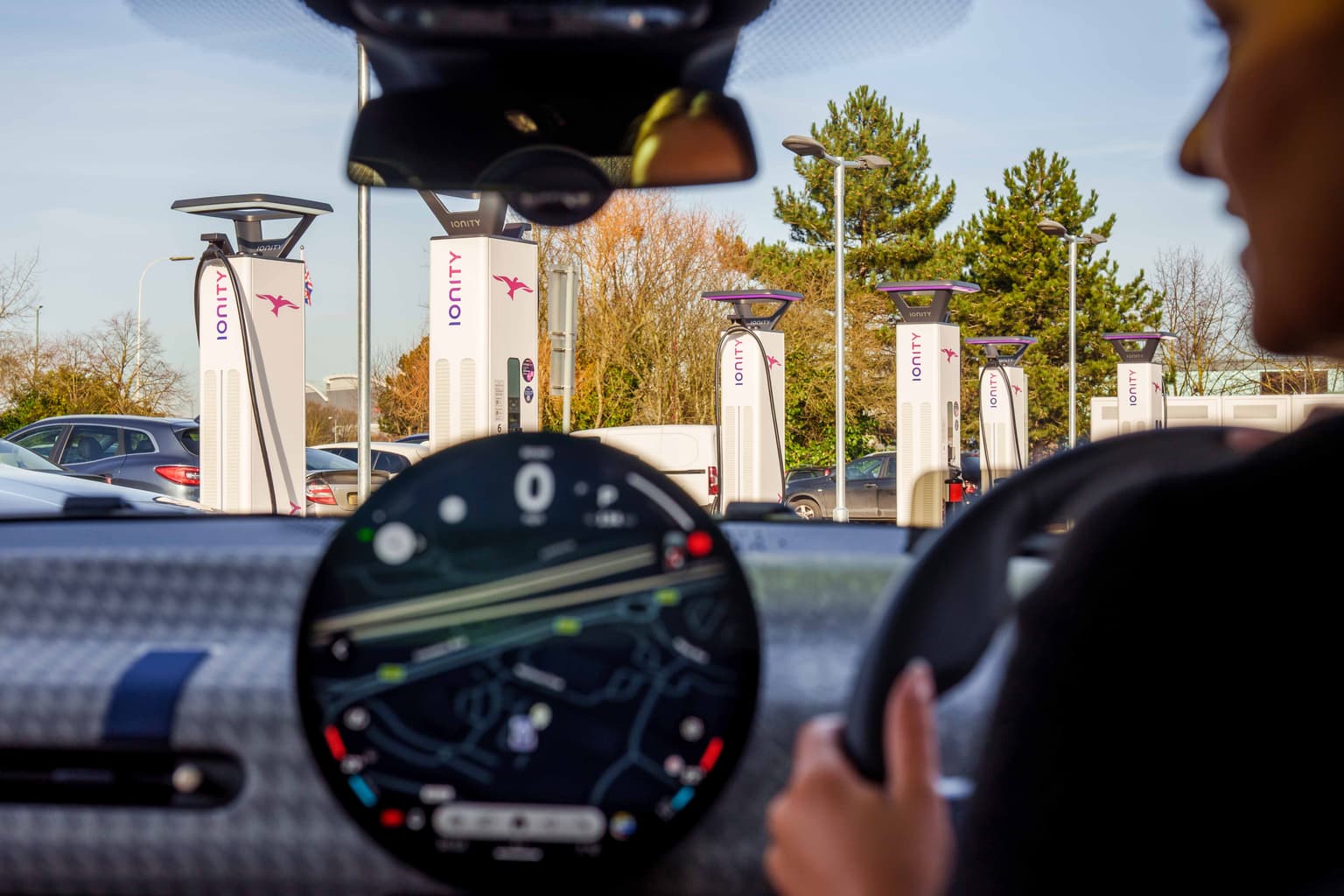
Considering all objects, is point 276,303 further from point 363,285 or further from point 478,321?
point 363,285

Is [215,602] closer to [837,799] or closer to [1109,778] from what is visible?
[837,799]

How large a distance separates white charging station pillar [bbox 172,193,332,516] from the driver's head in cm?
1258

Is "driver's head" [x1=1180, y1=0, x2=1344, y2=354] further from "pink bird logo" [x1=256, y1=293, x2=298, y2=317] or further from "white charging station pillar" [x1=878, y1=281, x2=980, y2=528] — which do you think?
"white charging station pillar" [x1=878, y1=281, x2=980, y2=528]

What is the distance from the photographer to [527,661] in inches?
52.3

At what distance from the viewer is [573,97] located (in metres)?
1.49

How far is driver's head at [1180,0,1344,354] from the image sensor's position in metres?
0.65

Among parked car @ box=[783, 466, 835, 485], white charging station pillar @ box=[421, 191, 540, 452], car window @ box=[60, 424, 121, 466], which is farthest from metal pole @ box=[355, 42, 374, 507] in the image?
parked car @ box=[783, 466, 835, 485]

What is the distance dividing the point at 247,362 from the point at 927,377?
1003 centimetres

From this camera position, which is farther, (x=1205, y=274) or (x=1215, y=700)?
(x=1205, y=274)

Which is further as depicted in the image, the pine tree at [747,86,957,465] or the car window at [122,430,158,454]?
the pine tree at [747,86,957,465]

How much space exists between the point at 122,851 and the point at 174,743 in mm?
121

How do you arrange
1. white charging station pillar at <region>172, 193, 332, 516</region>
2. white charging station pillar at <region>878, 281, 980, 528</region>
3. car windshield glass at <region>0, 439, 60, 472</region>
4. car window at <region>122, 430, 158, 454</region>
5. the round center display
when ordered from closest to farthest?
the round center display, car windshield glass at <region>0, 439, 60, 472</region>, car window at <region>122, 430, 158, 454</region>, white charging station pillar at <region>172, 193, 332, 516</region>, white charging station pillar at <region>878, 281, 980, 528</region>

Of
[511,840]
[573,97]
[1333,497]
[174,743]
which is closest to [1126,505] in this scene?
[1333,497]

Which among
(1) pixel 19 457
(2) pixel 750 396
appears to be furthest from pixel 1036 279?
(1) pixel 19 457
